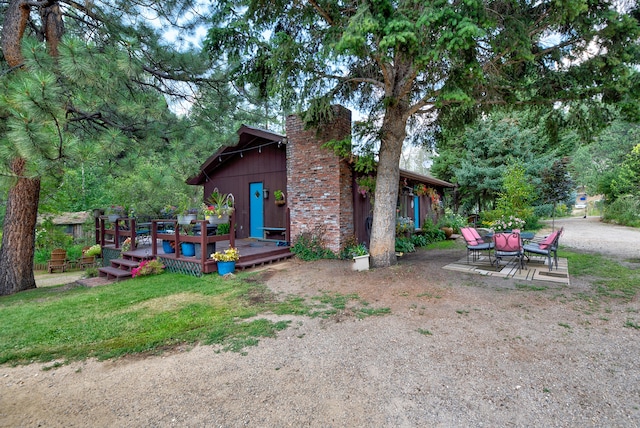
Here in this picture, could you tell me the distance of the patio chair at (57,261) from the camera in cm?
1020

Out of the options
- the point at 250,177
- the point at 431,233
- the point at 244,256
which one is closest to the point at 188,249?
the point at 244,256

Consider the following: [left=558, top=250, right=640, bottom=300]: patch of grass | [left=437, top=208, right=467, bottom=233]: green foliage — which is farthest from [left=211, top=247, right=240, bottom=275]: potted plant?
[left=437, top=208, right=467, bottom=233]: green foliage

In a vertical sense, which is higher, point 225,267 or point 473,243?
point 473,243

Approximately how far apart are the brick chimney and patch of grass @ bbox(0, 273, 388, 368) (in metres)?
2.72

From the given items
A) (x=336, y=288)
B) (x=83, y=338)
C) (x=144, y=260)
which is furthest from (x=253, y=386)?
(x=144, y=260)

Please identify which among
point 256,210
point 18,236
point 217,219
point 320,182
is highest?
point 320,182

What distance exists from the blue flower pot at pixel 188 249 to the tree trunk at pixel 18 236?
3.29 m

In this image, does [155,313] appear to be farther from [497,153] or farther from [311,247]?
[497,153]

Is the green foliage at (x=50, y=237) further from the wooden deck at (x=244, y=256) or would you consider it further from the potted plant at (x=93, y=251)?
the wooden deck at (x=244, y=256)

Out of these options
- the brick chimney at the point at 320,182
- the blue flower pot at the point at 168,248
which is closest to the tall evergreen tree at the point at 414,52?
the brick chimney at the point at 320,182

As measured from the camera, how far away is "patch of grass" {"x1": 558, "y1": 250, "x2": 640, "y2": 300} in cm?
486

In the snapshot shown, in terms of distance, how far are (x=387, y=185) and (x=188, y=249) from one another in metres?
4.60

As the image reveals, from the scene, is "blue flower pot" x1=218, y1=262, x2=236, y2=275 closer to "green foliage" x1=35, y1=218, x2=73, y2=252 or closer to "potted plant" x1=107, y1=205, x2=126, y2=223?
"potted plant" x1=107, y1=205, x2=126, y2=223

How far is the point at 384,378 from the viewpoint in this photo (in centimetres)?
256
